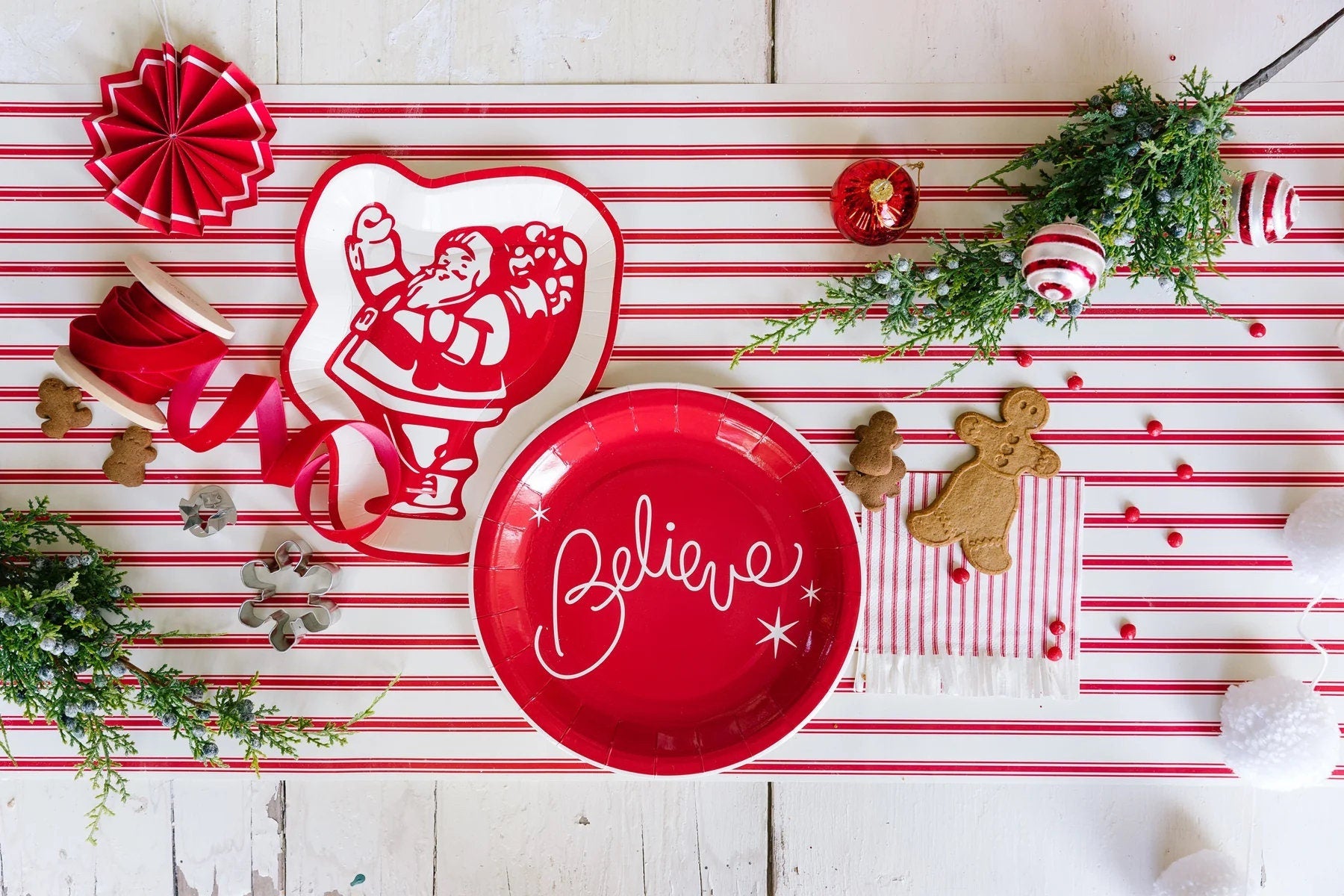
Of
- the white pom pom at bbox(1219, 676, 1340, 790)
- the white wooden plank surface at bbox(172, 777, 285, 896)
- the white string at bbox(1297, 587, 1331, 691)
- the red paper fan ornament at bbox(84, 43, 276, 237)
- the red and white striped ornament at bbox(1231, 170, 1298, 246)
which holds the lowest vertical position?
the white wooden plank surface at bbox(172, 777, 285, 896)

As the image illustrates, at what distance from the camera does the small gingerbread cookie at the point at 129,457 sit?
1.37 metres

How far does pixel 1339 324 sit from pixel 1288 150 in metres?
0.32

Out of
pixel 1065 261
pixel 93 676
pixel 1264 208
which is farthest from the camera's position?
pixel 93 676

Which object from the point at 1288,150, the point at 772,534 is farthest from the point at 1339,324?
the point at 772,534

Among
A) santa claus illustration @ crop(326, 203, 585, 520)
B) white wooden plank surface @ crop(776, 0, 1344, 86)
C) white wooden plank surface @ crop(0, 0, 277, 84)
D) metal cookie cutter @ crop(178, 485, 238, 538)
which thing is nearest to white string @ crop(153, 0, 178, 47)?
white wooden plank surface @ crop(0, 0, 277, 84)

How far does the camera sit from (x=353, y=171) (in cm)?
136

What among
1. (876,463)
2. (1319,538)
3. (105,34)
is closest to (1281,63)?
(1319,538)

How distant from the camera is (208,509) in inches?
53.6

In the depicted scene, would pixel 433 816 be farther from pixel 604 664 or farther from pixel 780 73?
pixel 780 73

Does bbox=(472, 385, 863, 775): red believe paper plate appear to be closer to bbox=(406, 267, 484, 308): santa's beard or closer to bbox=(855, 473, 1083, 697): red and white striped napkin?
bbox=(855, 473, 1083, 697): red and white striped napkin

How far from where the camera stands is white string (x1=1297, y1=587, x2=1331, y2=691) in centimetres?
139

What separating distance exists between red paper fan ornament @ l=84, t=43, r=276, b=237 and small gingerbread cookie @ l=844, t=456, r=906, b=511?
1197 millimetres

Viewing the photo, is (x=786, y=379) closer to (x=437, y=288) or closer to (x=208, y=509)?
(x=437, y=288)

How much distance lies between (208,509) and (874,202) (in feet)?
4.18
